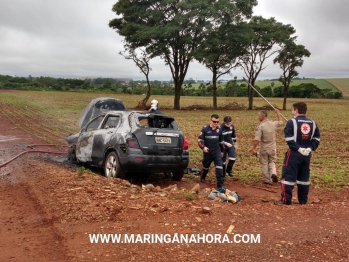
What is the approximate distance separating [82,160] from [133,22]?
1065 inches

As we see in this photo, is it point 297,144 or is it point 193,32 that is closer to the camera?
point 297,144

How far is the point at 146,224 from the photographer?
484 centimetres

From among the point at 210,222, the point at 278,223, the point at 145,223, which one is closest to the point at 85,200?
the point at 145,223

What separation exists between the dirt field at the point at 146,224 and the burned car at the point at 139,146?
2.49 feet

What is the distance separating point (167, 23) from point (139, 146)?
26.7 meters

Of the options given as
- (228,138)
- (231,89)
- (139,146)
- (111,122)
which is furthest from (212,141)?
(231,89)

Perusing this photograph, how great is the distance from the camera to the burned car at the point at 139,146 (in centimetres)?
773

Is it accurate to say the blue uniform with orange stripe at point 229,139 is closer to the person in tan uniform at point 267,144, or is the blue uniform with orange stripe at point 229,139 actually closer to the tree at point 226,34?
the person in tan uniform at point 267,144

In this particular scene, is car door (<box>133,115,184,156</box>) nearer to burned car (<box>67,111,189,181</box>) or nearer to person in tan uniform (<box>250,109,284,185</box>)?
burned car (<box>67,111,189,181</box>)

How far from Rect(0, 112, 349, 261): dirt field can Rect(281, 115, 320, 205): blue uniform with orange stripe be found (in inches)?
27.4

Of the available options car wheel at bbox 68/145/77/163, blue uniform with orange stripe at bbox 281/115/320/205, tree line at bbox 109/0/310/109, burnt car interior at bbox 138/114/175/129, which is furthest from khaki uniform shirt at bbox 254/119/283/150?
tree line at bbox 109/0/310/109

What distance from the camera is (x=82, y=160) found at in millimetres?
9477

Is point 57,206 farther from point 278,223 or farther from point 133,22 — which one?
point 133,22

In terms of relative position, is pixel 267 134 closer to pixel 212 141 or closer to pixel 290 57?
pixel 212 141
